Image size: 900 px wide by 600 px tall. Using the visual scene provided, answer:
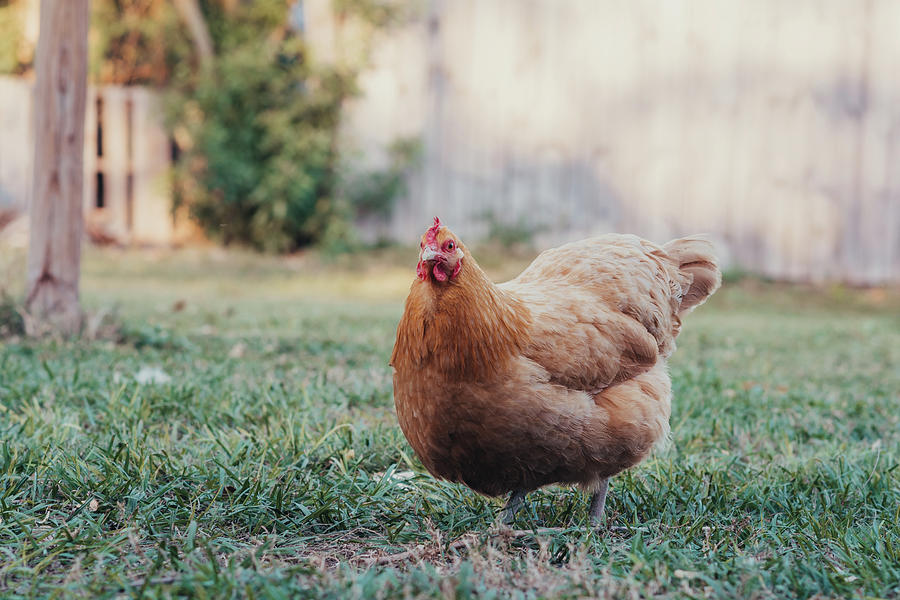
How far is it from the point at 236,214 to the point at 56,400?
24.9ft

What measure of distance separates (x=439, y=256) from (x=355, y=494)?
82 cm

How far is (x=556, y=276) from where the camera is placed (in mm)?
3127

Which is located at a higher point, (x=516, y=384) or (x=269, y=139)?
(x=269, y=139)

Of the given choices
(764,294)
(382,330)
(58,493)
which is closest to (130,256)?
(382,330)

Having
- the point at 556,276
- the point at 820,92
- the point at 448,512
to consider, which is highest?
the point at 820,92

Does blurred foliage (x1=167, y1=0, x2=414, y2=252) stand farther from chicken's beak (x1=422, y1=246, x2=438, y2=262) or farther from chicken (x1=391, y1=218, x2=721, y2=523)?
chicken's beak (x1=422, y1=246, x2=438, y2=262)

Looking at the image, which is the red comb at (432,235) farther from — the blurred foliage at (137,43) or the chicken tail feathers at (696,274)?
the blurred foliage at (137,43)

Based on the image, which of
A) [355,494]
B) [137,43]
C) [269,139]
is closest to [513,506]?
[355,494]

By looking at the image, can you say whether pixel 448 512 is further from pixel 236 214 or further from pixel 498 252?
pixel 236 214

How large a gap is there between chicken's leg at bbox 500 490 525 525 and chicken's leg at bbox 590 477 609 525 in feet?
0.73

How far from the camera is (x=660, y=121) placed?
973cm

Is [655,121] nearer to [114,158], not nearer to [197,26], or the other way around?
[197,26]

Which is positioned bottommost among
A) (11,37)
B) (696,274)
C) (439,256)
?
(696,274)

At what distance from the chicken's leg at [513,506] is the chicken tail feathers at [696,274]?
44.7 inches
